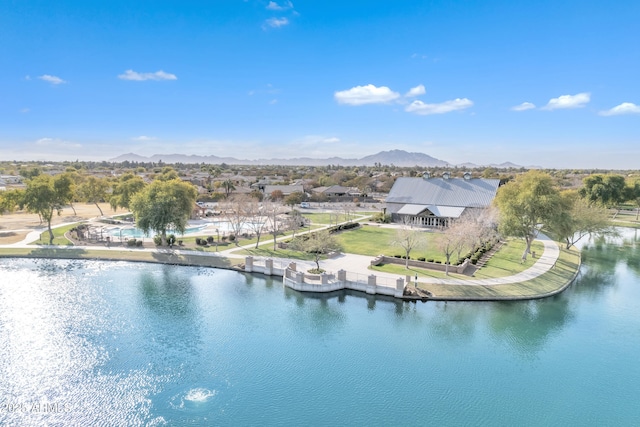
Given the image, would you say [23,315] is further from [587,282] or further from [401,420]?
[587,282]

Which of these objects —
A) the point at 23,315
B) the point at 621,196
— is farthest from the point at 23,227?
the point at 621,196

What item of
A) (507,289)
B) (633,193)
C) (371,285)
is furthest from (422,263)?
(633,193)

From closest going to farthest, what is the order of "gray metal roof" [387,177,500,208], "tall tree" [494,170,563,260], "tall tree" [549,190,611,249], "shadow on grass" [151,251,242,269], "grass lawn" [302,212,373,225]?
"shadow on grass" [151,251,242,269]
"tall tree" [494,170,563,260]
"tall tree" [549,190,611,249]
"gray metal roof" [387,177,500,208]
"grass lawn" [302,212,373,225]

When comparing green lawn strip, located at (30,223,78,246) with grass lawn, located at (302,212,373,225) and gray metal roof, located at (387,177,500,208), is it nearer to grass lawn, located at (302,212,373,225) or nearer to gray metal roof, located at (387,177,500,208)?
grass lawn, located at (302,212,373,225)

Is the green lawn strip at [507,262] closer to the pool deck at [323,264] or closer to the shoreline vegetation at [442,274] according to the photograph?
the shoreline vegetation at [442,274]

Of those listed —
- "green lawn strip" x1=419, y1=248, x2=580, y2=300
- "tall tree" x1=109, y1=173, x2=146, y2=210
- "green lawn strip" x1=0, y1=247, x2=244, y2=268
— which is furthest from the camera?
"tall tree" x1=109, y1=173, x2=146, y2=210

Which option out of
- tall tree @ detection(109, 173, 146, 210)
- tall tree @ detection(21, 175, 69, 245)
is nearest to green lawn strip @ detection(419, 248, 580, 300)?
tall tree @ detection(21, 175, 69, 245)

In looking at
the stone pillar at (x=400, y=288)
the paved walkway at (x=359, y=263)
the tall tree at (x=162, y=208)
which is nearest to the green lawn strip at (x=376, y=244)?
the paved walkway at (x=359, y=263)
